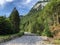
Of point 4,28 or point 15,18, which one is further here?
point 15,18

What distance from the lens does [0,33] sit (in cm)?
6625

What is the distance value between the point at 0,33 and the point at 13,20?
27295mm

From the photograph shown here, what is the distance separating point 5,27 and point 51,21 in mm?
19353

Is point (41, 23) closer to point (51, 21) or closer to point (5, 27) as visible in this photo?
point (51, 21)

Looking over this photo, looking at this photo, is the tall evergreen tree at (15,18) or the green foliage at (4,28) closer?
the green foliage at (4,28)

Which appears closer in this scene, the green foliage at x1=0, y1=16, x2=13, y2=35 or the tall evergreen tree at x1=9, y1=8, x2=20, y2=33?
the green foliage at x1=0, y1=16, x2=13, y2=35

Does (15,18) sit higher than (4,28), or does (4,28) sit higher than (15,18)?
(15,18)

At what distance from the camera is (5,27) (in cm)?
6881

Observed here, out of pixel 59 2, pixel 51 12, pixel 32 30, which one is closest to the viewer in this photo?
pixel 59 2

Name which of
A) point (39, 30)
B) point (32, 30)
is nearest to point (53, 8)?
point (39, 30)

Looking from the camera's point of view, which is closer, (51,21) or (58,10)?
(58,10)

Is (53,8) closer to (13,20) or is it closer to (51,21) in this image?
(51,21)

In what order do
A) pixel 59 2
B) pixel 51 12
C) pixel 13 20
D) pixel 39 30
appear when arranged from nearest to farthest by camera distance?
pixel 59 2 → pixel 51 12 → pixel 13 20 → pixel 39 30

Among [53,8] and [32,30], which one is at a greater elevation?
[53,8]
